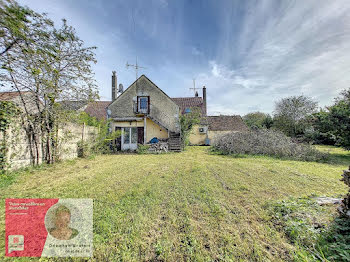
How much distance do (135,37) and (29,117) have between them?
291 inches

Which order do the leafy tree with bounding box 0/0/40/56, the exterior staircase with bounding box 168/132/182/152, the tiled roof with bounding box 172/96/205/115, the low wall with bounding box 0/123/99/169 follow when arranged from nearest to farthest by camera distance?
the leafy tree with bounding box 0/0/40/56, the low wall with bounding box 0/123/99/169, the exterior staircase with bounding box 168/132/182/152, the tiled roof with bounding box 172/96/205/115

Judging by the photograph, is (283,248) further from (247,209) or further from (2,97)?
(2,97)

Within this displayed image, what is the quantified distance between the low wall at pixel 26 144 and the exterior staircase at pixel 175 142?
263 inches

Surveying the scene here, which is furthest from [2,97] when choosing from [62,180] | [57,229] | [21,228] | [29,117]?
[57,229]

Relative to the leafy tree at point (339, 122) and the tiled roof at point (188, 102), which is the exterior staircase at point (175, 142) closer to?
the tiled roof at point (188, 102)

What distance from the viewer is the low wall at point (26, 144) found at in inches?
185

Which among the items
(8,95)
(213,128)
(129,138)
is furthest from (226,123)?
(8,95)

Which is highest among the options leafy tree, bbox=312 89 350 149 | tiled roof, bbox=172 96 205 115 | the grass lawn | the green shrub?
tiled roof, bbox=172 96 205 115

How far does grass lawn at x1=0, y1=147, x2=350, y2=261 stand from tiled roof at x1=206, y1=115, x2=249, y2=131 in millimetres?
13973

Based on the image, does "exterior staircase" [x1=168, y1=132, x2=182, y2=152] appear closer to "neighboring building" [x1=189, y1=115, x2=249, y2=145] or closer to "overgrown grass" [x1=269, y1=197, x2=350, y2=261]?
"neighboring building" [x1=189, y1=115, x2=249, y2=145]

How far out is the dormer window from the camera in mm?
13461

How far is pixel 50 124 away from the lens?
6.36 meters

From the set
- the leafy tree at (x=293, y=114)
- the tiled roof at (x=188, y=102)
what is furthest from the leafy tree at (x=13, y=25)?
the leafy tree at (x=293, y=114)

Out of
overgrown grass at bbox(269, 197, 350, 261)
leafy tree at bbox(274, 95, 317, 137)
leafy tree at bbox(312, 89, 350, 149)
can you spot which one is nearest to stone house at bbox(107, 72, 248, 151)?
overgrown grass at bbox(269, 197, 350, 261)
